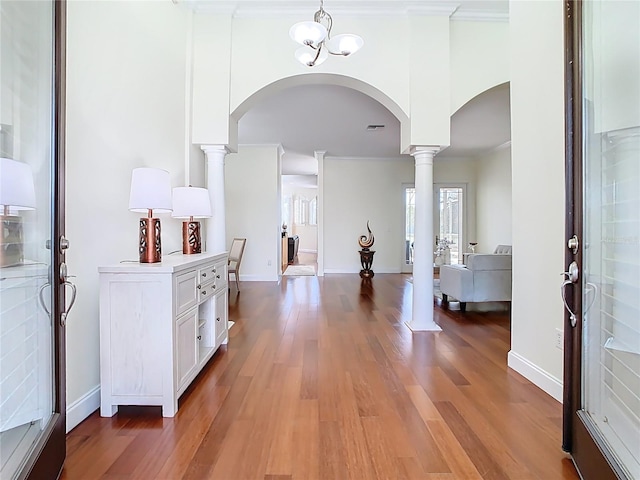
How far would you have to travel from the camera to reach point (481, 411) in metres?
2.03

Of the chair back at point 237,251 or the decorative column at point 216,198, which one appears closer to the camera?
the decorative column at point 216,198

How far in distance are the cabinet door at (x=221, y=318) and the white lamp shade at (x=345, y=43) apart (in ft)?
7.02

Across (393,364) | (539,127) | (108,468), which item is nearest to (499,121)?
(539,127)

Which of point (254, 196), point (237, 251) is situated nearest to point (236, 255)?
point (237, 251)

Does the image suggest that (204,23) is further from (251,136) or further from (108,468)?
(108,468)

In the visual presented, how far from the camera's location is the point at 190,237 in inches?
112

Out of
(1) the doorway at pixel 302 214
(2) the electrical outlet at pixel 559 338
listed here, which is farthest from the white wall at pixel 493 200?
(1) the doorway at pixel 302 214

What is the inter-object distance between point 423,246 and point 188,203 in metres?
2.34

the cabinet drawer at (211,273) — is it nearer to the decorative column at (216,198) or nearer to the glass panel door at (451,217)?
the decorative column at (216,198)

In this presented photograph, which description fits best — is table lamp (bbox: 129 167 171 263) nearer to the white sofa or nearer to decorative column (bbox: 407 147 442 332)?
decorative column (bbox: 407 147 442 332)

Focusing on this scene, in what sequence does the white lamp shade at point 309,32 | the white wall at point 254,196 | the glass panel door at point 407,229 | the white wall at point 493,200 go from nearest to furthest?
the white lamp shade at point 309,32 → the white wall at point 254,196 → the white wall at point 493,200 → the glass panel door at point 407,229

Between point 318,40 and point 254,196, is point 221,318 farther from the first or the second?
point 254,196

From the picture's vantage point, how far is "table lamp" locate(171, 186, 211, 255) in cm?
282

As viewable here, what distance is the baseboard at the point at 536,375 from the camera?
2191mm
